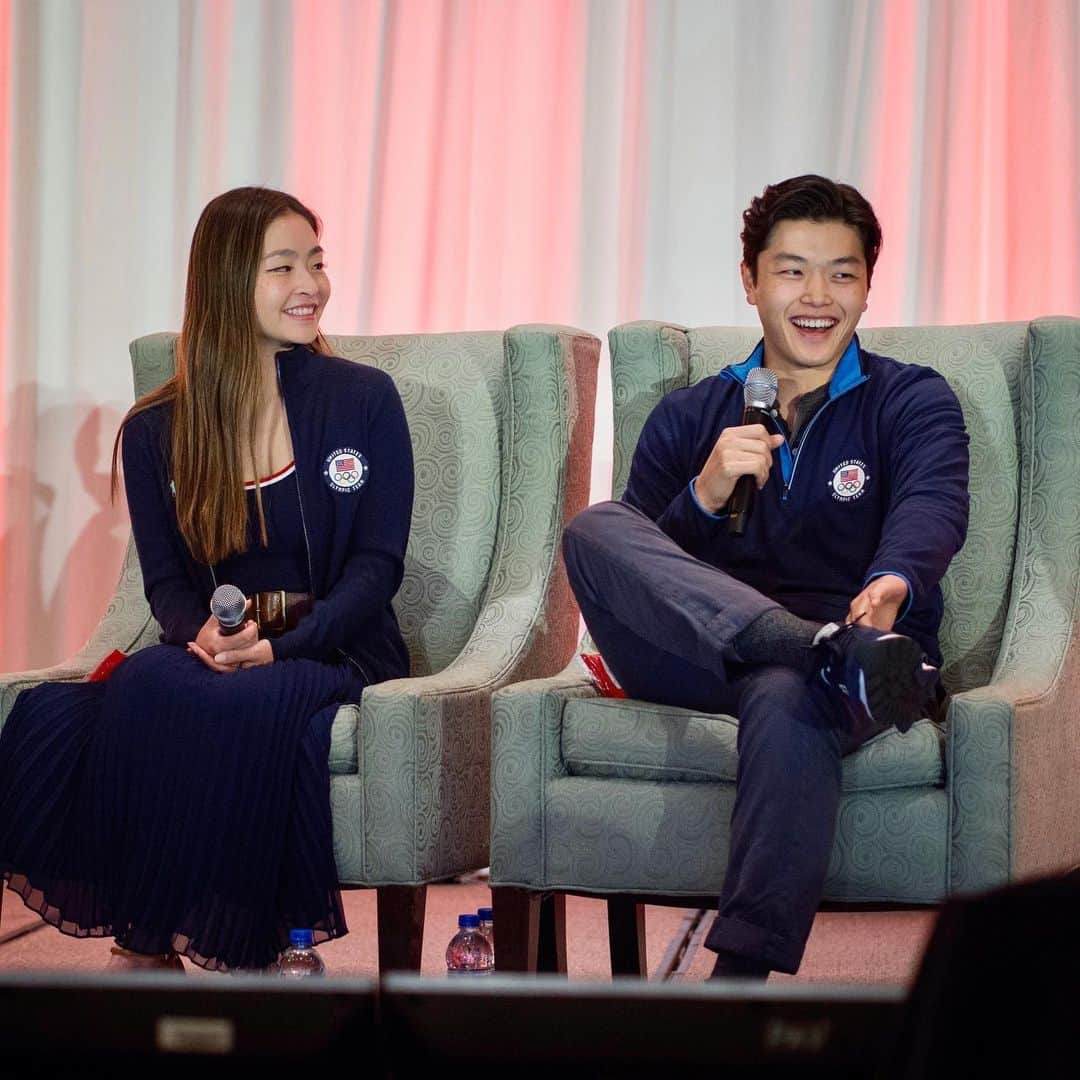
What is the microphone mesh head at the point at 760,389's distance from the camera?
2215 millimetres

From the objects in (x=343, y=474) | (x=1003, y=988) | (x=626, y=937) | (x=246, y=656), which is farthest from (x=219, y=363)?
(x=1003, y=988)

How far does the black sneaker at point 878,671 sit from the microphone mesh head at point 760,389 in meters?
0.46

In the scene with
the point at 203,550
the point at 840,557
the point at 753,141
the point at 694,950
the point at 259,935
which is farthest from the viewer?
the point at 753,141

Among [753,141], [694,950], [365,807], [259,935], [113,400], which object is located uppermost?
[753,141]

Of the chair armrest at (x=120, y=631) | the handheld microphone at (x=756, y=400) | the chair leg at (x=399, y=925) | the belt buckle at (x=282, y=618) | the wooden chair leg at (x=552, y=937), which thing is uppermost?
the handheld microphone at (x=756, y=400)

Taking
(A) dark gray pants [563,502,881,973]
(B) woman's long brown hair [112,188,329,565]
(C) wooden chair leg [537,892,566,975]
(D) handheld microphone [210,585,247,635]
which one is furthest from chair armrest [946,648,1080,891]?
(B) woman's long brown hair [112,188,329,565]

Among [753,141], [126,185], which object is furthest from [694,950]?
[126,185]

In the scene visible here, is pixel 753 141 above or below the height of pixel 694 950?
above

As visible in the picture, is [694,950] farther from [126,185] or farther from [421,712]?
[126,185]

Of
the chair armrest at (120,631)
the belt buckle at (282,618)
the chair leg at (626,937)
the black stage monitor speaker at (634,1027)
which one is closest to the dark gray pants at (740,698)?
the chair leg at (626,937)

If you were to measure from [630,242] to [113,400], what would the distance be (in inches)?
48.1

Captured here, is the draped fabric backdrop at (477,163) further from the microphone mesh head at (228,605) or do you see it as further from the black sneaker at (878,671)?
the black sneaker at (878,671)

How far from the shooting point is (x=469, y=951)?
259 centimetres

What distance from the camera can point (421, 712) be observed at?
2164 mm
